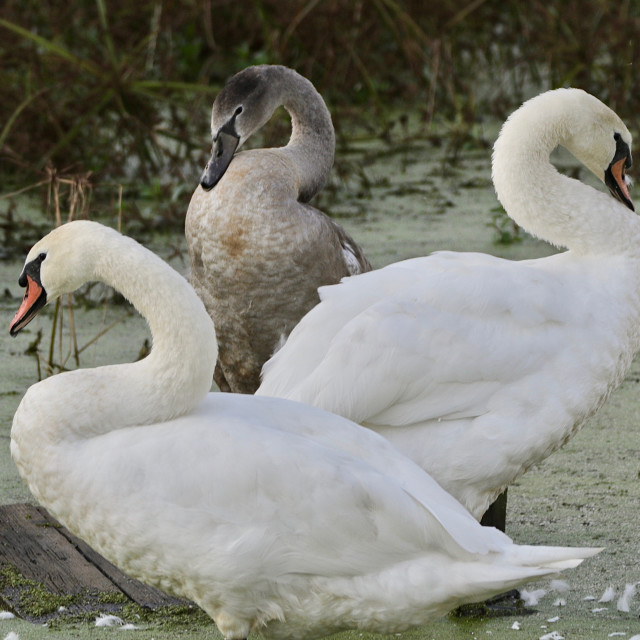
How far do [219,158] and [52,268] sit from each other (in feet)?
3.65

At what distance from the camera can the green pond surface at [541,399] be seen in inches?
103

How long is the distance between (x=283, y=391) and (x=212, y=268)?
0.61 metres

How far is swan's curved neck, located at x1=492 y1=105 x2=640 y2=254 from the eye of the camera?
9.16 feet

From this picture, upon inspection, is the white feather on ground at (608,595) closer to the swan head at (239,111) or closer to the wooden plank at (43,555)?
the wooden plank at (43,555)

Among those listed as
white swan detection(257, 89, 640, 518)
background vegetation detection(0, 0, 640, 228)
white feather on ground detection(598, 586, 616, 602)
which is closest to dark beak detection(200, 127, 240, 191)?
white swan detection(257, 89, 640, 518)

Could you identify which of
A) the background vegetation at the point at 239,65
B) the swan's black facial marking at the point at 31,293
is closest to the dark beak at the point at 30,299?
the swan's black facial marking at the point at 31,293

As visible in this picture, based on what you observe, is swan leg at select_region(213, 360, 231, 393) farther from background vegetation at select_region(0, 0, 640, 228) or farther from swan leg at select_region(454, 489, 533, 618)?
background vegetation at select_region(0, 0, 640, 228)

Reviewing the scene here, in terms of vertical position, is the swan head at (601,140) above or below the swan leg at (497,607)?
above

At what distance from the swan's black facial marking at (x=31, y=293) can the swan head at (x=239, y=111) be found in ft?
3.43

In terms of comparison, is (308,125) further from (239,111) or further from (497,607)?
(497,607)

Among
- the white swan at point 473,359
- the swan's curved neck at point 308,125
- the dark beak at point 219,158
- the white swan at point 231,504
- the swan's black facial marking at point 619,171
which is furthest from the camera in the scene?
the swan's curved neck at point 308,125

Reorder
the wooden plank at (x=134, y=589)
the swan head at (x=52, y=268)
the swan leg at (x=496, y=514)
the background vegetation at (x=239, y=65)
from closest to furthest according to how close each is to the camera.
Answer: the swan head at (x=52, y=268) < the wooden plank at (x=134, y=589) < the swan leg at (x=496, y=514) < the background vegetation at (x=239, y=65)

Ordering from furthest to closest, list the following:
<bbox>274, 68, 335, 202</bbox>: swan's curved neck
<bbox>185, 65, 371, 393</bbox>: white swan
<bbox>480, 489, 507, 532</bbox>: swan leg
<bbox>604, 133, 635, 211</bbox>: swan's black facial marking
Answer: <bbox>274, 68, 335, 202</bbox>: swan's curved neck, <bbox>185, 65, 371, 393</bbox>: white swan, <bbox>604, 133, 635, 211</bbox>: swan's black facial marking, <bbox>480, 489, 507, 532</bbox>: swan leg

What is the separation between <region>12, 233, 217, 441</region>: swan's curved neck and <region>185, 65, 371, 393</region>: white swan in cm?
88
